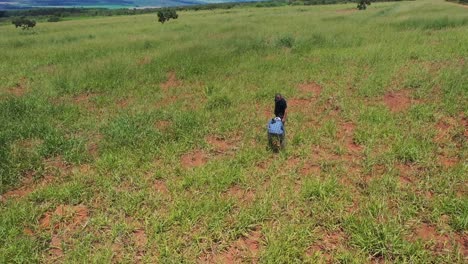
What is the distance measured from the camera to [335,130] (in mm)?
7879

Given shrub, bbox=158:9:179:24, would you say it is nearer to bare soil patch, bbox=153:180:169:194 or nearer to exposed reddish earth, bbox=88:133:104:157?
exposed reddish earth, bbox=88:133:104:157

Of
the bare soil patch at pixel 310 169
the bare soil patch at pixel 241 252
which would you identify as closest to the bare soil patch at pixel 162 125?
the bare soil patch at pixel 310 169

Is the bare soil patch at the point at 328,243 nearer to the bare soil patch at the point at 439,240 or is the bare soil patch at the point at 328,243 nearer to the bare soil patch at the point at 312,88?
the bare soil patch at the point at 439,240

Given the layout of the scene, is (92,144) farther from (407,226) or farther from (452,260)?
(452,260)

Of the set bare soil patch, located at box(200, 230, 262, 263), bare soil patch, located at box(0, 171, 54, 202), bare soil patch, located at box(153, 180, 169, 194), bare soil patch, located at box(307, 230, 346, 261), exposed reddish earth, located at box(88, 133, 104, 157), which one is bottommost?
bare soil patch, located at box(200, 230, 262, 263)

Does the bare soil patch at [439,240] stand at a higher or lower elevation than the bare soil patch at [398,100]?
lower

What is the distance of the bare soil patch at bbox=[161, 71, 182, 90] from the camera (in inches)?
476

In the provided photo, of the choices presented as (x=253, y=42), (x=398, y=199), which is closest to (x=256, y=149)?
(x=398, y=199)

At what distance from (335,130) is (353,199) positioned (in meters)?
2.79

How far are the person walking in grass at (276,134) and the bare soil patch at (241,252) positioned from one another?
2.52m

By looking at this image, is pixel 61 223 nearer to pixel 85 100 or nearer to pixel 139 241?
pixel 139 241

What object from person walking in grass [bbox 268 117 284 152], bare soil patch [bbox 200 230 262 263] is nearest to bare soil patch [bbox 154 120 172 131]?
person walking in grass [bbox 268 117 284 152]

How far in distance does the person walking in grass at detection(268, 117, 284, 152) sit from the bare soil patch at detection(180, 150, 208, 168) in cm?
154

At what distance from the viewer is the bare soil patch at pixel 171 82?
12.1 m
